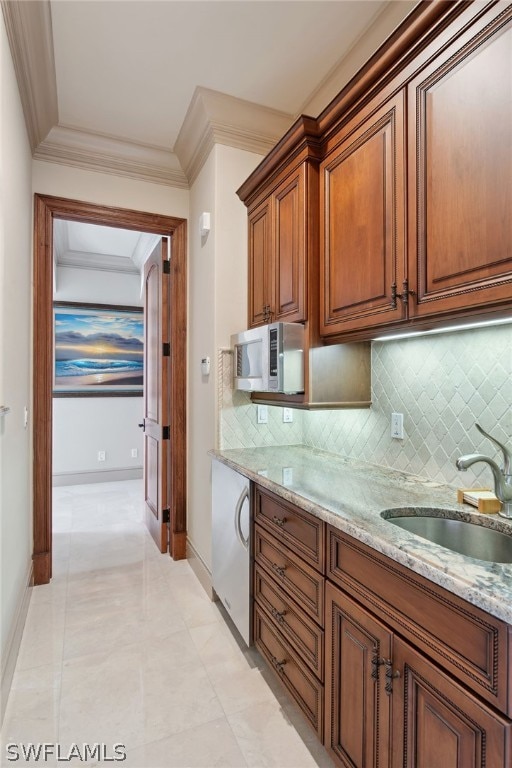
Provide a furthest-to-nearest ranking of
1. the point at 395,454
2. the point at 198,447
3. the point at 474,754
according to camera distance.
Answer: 1. the point at 198,447
2. the point at 395,454
3. the point at 474,754

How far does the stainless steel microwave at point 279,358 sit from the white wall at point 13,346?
117cm

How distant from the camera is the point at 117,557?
3162 millimetres

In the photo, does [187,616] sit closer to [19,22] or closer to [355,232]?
[355,232]

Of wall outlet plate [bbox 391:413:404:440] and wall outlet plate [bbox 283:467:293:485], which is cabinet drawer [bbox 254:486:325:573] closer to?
wall outlet plate [bbox 283:467:293:485]

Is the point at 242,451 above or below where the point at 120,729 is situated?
above

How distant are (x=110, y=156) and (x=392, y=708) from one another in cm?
337

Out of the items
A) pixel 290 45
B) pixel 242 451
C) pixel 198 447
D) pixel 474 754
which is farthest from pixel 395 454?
pixel 290 45

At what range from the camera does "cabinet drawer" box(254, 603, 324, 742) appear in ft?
4.67

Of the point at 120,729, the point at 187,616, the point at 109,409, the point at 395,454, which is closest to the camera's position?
the point at 120,729

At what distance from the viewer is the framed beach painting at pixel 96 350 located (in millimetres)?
5191

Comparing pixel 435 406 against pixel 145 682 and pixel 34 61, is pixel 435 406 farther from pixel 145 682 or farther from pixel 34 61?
pixel 34 61

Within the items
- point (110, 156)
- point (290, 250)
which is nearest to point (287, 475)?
point (290, 250)

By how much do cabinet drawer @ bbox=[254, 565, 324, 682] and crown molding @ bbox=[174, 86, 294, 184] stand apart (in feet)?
8.21

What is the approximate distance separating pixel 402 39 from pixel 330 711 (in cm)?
227
